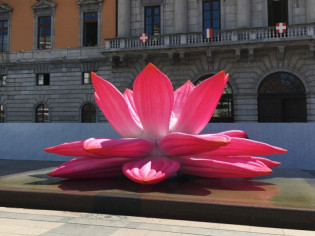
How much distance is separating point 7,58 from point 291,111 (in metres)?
20.7

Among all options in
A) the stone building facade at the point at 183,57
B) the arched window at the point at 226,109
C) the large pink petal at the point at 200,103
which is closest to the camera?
the large pink petal at the point at 200,103

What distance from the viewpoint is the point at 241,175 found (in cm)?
541

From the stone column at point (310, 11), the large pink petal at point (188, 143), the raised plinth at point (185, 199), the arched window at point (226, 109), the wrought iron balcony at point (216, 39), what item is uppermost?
the stone column at point (310, 11)

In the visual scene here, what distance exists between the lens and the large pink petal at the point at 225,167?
5.33 metres

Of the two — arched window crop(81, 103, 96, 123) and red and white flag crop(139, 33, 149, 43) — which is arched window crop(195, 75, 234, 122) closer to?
red and white flag crop(139, 33, 149, 43)

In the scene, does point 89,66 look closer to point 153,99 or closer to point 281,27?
point 281,27

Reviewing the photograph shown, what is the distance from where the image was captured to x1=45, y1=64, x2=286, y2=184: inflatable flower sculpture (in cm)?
531

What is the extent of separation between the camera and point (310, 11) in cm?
1845

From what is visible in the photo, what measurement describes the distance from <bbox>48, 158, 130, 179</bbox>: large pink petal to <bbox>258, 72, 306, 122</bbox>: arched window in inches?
576

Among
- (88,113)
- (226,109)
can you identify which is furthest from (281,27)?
(88,113)

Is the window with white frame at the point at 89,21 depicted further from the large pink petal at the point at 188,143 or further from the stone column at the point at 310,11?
the large pink petal at the point at 188,143

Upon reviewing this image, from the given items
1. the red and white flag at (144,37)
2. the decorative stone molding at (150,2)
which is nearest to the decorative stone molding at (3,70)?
the red and white flag at (144,37)

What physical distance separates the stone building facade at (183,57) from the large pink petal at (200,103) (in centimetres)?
1367

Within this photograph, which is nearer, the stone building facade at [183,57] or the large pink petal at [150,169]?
the large pink petal at [150,169]
